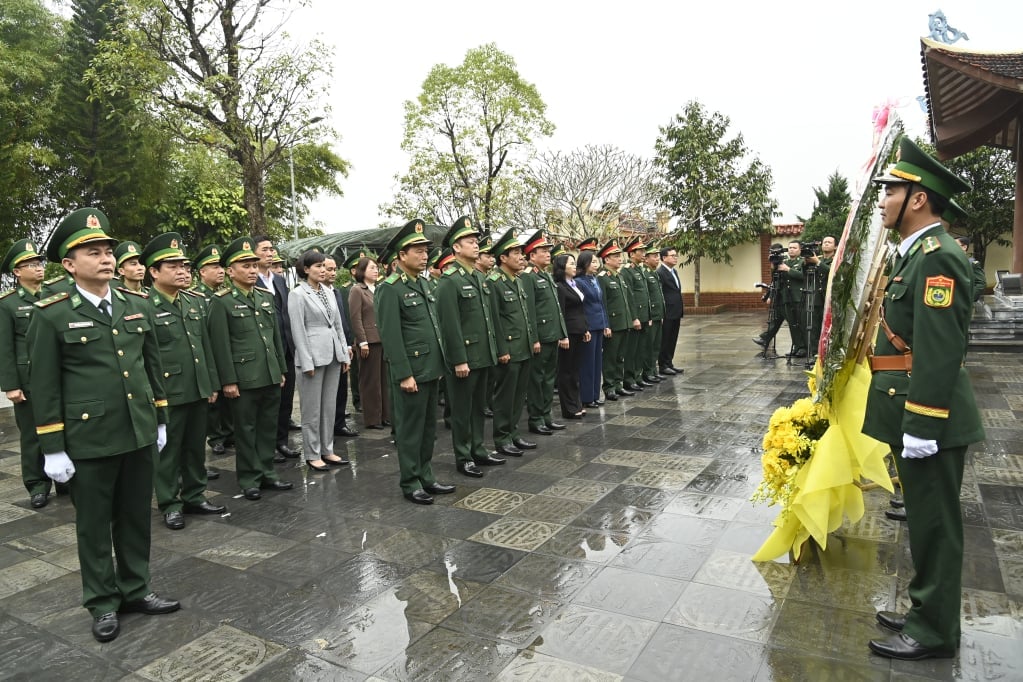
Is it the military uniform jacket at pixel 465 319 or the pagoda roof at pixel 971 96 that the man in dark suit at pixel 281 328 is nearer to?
the military uniform jacket at pixel 465 319

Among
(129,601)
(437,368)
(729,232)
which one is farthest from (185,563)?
(729,232)

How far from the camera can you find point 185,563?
11.8ft

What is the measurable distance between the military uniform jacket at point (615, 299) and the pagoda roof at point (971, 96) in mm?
6639

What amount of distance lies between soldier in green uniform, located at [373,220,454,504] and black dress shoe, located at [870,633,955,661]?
2.74 metres

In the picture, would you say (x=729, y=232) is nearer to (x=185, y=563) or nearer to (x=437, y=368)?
(x=437, y=368)

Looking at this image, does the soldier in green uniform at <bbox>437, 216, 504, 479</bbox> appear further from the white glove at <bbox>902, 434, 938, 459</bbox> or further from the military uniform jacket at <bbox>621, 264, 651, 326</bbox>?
the military uniform jacket at <bbox>621, 264, 651, 326</bbox>

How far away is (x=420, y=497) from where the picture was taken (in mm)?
4430

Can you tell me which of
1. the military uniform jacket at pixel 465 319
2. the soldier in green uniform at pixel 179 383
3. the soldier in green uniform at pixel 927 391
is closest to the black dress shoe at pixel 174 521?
the soldier in green uniform at pixel 179 383

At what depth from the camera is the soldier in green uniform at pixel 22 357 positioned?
4.79 meters

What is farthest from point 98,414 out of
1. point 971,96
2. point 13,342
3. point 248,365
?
point 971,96

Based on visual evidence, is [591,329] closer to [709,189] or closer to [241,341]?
[241,341]

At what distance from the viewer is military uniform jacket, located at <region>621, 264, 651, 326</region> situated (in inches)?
317

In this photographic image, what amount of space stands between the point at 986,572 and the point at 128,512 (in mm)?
3952

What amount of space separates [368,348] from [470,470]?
2464 mm
